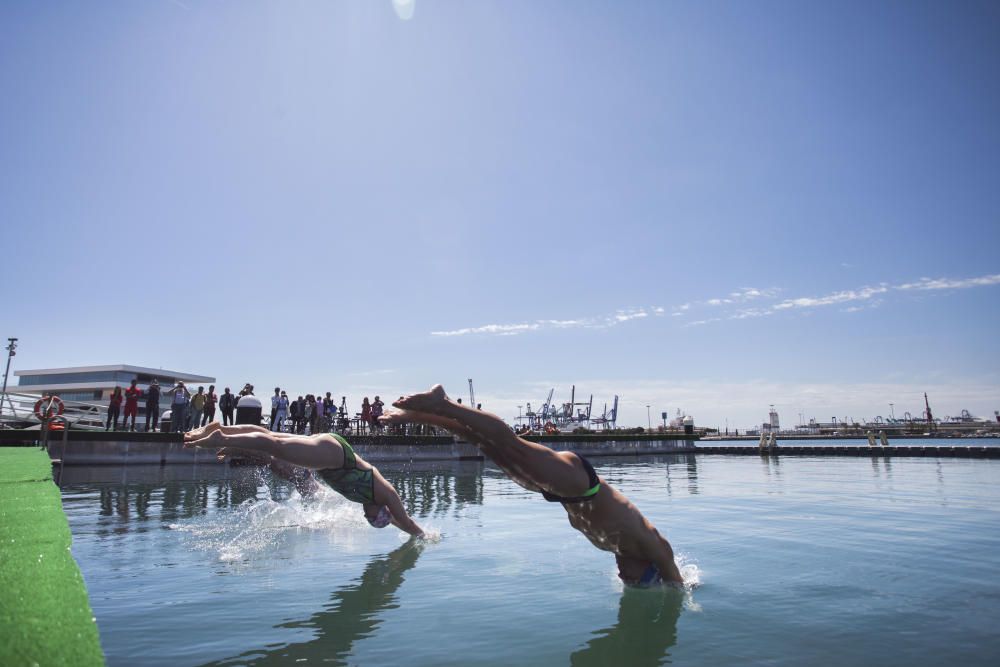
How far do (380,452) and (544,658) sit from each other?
23.7 meters

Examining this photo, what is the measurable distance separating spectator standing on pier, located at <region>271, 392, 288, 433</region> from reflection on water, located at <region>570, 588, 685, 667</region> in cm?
2000

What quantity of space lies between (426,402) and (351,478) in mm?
3500

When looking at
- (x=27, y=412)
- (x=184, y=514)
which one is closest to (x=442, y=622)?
(x=184, y=514)

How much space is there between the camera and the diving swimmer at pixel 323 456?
7223mm

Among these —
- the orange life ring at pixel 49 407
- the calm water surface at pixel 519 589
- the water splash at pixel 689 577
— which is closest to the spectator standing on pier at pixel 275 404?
the orange life ring at pixel 49 407

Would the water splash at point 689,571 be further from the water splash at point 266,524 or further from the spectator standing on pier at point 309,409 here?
the spectator standing on pier at point 309,409

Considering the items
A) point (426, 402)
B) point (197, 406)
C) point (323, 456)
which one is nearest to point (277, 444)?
point (323, 456)

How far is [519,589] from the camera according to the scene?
5.95m

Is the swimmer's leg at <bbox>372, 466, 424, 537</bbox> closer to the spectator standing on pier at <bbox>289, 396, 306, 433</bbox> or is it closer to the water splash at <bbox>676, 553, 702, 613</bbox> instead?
the water splash at <bbox>676, 553, 702, 613</bbox>

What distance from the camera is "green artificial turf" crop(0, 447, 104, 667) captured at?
2727 millimetres

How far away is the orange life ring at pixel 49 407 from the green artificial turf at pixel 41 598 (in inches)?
652

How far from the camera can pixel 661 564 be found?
5762 mm

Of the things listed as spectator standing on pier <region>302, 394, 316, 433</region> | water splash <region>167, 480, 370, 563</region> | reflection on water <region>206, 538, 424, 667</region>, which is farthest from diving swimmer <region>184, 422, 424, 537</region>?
spectator standing on pier <region>302, 394, 316, 433</region>

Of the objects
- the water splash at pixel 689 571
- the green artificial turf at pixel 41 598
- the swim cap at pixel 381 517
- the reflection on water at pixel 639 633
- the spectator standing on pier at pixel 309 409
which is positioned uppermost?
the spectator standing on pier at pixel 309 409
